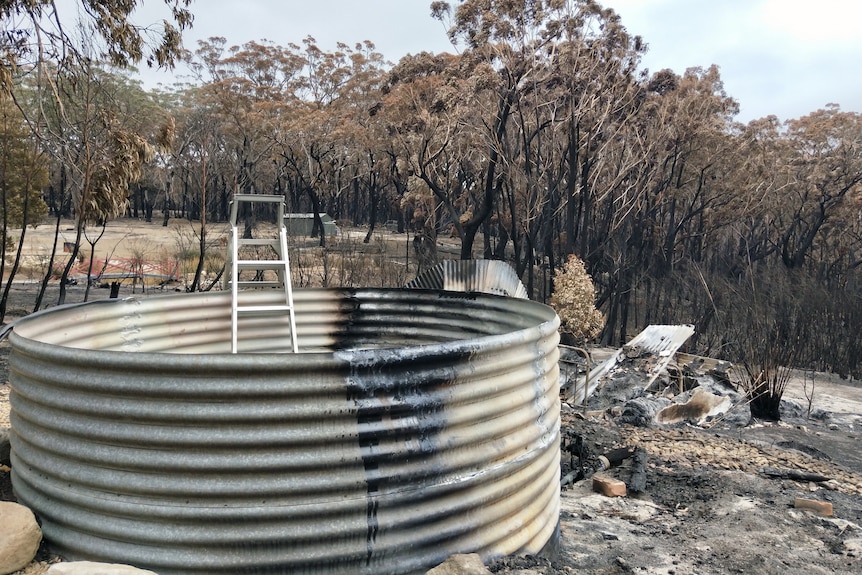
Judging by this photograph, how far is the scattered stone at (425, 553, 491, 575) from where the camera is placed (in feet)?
7.40

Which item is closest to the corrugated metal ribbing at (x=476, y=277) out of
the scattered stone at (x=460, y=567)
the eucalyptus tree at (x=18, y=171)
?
the scattered stone at (x=460, y=567)

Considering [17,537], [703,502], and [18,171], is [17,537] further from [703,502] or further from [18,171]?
[18,171]

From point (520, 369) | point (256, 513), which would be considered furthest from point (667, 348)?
point (256, 513)

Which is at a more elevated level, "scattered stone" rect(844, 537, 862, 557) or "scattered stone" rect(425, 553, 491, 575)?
"scattered stone" rect(425, 553, 491, 575)

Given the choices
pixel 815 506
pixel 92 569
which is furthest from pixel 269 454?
pixel 815 506

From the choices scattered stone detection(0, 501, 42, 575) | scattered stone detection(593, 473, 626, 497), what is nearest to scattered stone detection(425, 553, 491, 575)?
scattered stone detection(0, 501, 42, 575)

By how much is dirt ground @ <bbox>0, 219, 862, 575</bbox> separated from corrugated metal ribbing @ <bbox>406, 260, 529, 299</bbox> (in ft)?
5.51

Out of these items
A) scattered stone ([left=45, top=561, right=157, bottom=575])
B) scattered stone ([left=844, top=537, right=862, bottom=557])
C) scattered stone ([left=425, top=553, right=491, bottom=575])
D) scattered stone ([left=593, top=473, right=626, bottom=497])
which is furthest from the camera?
scattered stone ([left=593, top=473, right=626, bottom=497])

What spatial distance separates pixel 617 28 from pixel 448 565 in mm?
18965

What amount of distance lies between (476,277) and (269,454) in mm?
4387

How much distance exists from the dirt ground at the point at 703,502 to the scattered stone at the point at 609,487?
0.07 meters

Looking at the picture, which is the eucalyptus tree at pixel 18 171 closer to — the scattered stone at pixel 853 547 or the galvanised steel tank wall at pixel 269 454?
the galvanised steel tank wall at pixel 269 454

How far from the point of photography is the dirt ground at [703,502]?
3729 millimetres

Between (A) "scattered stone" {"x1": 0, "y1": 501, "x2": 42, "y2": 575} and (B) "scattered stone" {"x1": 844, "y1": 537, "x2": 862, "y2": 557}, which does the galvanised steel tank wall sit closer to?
(A) "scattered stone" {"x1": 0, "y1": 501, "x2": 42, "y2": 575}
